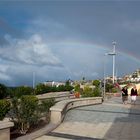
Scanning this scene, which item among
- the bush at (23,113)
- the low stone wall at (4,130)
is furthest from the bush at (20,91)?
the low stone wall at (4,130)

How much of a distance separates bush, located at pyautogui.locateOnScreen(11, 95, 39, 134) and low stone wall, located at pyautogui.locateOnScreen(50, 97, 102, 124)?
6.91ft

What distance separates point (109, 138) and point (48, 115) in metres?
4.62

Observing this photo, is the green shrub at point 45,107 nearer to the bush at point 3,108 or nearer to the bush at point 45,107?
the bush at point 45,107

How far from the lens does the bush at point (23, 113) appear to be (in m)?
13.3

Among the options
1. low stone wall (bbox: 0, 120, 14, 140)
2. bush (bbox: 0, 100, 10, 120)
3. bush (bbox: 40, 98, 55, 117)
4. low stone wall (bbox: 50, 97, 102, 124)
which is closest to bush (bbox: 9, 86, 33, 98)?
low stone wall (bbox: 50, 97, 102, 124)

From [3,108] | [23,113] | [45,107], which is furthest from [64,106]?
[3,108]

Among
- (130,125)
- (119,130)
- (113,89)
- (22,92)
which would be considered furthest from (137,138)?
(113,89)

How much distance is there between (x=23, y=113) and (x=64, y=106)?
210 inches

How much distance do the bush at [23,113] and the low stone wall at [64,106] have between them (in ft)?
6.91

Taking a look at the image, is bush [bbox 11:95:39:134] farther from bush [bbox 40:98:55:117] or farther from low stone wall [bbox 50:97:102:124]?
low stone wall [bbox 50:97:102:124]

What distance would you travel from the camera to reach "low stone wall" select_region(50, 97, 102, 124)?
16016 mm

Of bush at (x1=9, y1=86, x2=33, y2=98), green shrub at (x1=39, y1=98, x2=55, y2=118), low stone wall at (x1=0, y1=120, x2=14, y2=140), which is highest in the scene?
bush at (x1=9, y1=86, x2=33, y2=98)

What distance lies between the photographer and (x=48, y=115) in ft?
55.3

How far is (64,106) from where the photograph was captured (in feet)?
60.8
